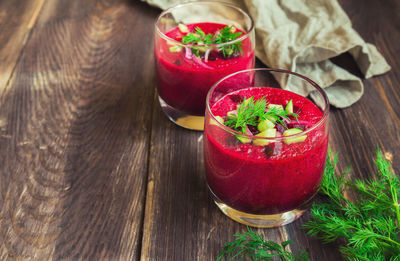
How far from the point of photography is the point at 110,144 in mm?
1513

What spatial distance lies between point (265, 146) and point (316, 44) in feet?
2.74

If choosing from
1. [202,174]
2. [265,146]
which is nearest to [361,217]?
[265,146]

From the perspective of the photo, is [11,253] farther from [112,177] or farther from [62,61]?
[62,61]

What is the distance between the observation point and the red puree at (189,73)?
1445 millimetres

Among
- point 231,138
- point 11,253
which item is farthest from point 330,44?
point 11,253

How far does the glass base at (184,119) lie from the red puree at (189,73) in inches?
0.7

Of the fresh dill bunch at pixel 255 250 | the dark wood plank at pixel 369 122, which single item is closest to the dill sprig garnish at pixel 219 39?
the dark wood plank at pixel 369 122

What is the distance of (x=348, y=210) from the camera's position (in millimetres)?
1169

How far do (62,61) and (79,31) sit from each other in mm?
250

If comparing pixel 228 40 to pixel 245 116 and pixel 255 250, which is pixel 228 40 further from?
pixel 255 250

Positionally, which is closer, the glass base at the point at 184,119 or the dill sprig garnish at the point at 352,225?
the dill sprig garnish at the point at 352,225

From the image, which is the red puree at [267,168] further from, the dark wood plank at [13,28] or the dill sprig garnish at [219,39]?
the dark wood plank at [13,28]

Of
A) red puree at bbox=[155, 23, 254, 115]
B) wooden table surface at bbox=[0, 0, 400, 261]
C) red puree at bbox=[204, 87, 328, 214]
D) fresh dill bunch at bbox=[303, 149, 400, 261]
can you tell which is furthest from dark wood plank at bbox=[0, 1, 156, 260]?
fresh dill bunch at bbox=[303, 149, 400, 261]

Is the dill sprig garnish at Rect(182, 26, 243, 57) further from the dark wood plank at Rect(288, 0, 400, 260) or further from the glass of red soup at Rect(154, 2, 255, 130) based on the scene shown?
the dark wood plank at Rect(288, 0, 400, 260)
